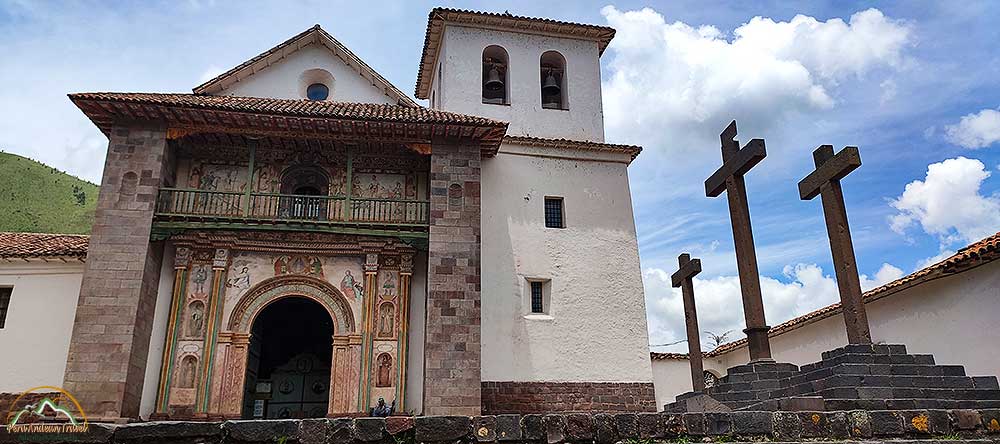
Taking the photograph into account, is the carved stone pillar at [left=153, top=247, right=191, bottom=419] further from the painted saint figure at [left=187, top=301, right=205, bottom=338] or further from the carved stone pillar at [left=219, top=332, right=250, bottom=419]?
the carved stone pillar at [left=219, top=332, right=250, bottom=419]

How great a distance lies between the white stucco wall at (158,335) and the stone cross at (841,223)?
10.3m

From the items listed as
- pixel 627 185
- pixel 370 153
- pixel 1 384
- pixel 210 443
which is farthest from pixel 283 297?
pixel 210 443

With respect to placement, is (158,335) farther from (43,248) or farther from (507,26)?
(507,26)

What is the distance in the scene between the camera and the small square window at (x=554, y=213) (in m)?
14.3

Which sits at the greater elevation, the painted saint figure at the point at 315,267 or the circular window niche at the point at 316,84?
the circular window niche at the point at 316,84

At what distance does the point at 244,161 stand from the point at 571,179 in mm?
6527

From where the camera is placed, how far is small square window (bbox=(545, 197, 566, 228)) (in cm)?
1430

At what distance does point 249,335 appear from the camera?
12148 millimetres

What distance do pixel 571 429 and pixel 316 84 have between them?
1273 cm

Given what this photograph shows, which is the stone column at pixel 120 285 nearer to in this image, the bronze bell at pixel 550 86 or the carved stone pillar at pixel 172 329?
the carved stone pillar at pixel 172 329

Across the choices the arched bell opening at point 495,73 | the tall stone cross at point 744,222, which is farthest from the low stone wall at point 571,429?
the arched bell opening at point 495,73

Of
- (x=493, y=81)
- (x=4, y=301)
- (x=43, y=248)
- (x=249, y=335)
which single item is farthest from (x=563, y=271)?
(x=4, y=301)

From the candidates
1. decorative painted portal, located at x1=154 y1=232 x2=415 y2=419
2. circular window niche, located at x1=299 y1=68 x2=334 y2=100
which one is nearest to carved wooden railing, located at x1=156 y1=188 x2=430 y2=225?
decorative painted portal, located at x1=154 y1=232 x2=415 y2=419

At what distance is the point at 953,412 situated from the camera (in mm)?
4574
